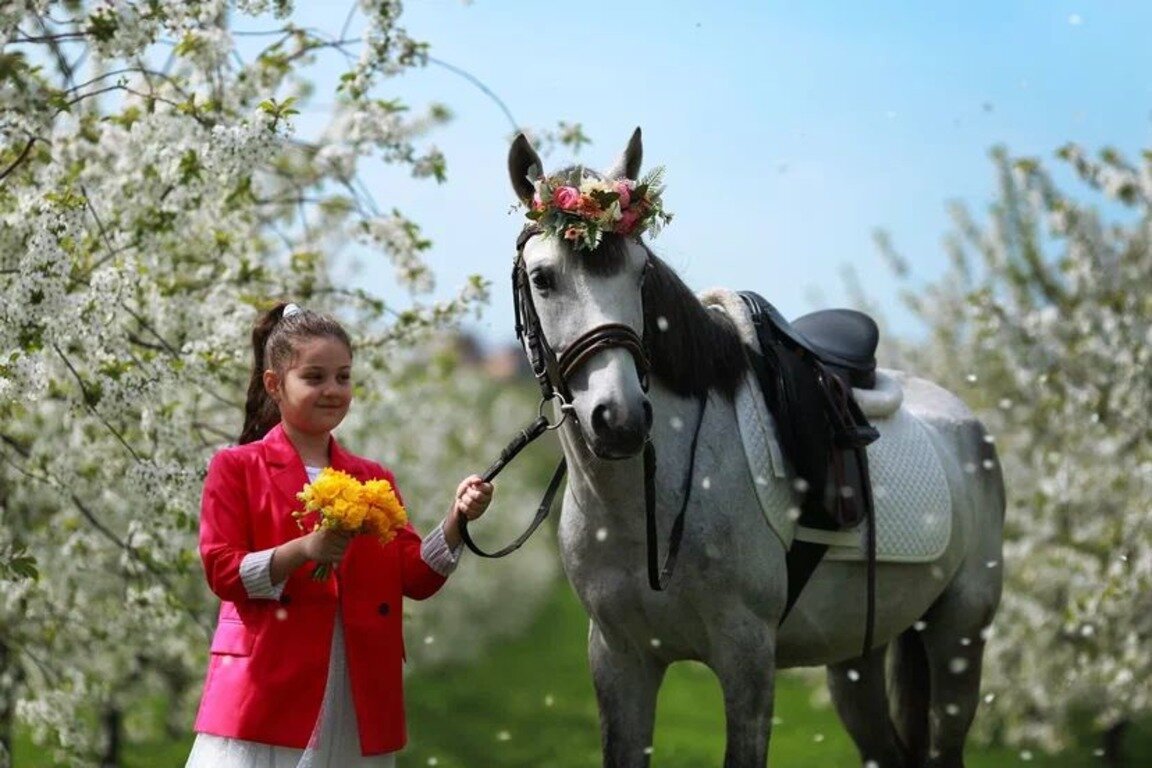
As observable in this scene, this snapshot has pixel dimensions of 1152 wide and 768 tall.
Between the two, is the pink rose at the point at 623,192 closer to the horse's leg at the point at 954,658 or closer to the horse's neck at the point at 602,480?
the horse's neck at the point at 602,480

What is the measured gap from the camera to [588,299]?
3998 mm

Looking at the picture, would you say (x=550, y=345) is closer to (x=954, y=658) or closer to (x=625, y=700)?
(x=625, y=700)

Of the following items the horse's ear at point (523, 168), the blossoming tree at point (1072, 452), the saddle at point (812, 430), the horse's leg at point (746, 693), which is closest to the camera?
the horse's ear at point (523, 168)

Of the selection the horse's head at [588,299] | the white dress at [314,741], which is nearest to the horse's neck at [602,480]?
the horse's head at [588,299]

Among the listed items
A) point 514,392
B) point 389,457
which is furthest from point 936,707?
point 514,392

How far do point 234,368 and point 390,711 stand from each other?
3.24 metres

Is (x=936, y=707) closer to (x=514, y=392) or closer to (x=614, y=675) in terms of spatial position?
(x=614, y=675)

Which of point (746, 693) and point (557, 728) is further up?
point (746, 693)

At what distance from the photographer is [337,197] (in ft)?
26.4

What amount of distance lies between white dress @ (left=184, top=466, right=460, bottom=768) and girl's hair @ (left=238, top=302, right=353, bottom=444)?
0.98 ft

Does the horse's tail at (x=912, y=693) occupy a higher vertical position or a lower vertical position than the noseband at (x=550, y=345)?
lower

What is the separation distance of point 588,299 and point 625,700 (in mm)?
1308

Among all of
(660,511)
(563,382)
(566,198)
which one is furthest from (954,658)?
(566,198)

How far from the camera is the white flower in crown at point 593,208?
403 centimetres
